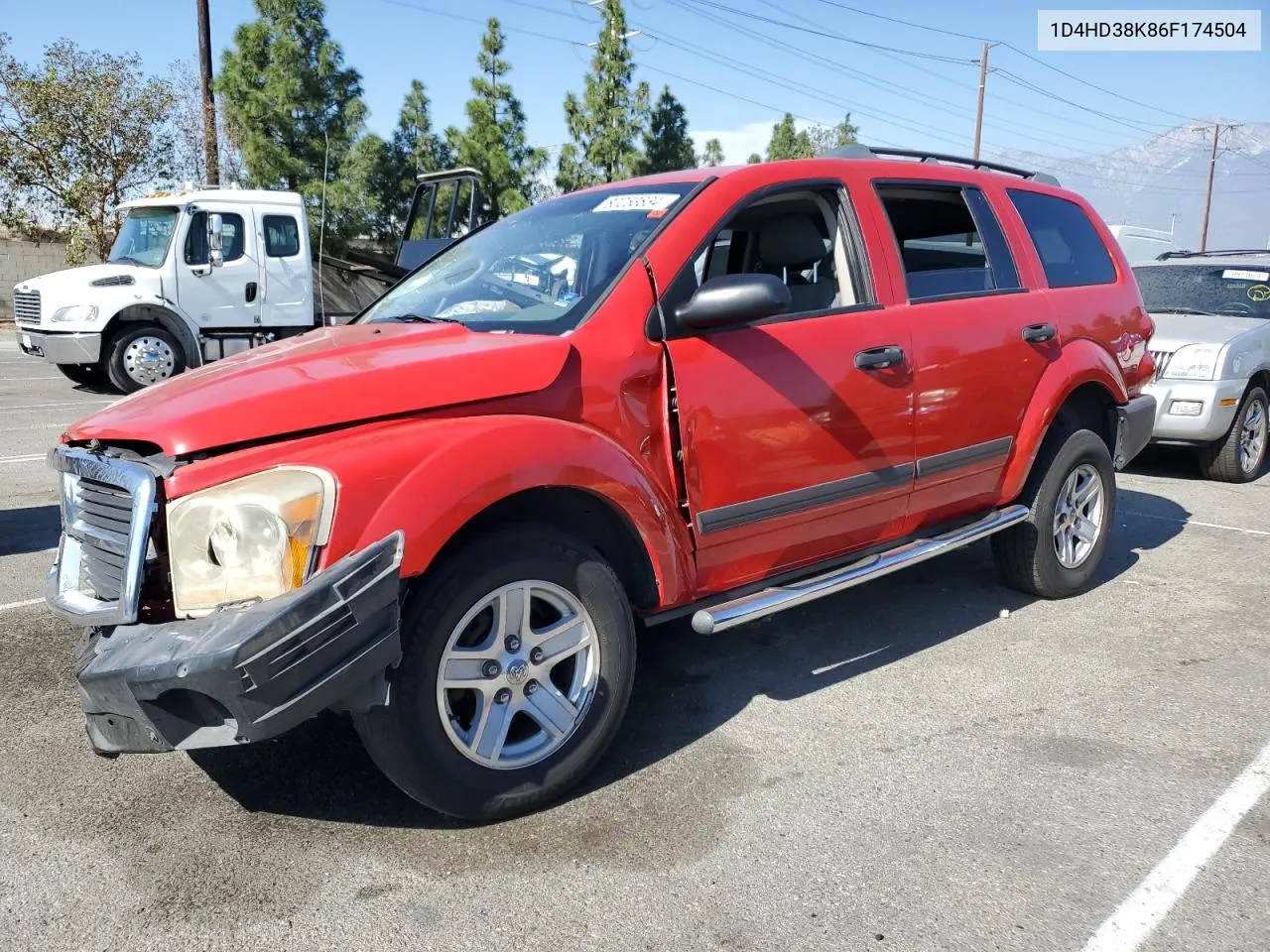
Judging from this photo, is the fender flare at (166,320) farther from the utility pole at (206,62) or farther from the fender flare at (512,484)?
the fender flare at (512,484)

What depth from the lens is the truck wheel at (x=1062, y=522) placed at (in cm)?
466

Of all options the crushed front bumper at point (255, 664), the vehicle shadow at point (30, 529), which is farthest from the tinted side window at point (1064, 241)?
the vehicle shadow at point (30, 529)

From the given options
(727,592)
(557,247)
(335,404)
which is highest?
(557,247)

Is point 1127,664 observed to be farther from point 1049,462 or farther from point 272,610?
point 272,610

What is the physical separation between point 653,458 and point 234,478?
1.26 metres

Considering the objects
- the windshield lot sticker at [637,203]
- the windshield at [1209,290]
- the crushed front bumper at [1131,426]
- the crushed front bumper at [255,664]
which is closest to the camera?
the crushed front bumper at [255,664]

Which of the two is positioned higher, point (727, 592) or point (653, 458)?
point (653, 458)

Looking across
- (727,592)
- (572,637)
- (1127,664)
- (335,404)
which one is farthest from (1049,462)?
(335,404)

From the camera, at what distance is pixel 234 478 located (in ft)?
7.88

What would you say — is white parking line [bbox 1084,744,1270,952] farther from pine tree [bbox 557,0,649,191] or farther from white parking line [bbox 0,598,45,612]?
pine tree [bbox 557,0,649,191]

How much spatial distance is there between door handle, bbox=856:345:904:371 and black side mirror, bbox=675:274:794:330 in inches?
24.1

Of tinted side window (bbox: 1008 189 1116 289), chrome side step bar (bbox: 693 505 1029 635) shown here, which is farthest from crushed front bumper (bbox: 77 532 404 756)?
tinted side window (bbox: 1008 189 1116 289)

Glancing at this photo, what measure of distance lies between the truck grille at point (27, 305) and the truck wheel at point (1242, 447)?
12845mm

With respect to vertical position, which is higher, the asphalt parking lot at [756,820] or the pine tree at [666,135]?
the pine tree at [666,135]
